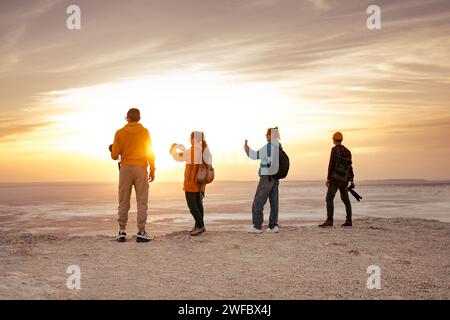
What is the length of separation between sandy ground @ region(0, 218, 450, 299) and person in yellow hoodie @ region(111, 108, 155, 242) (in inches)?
36.5

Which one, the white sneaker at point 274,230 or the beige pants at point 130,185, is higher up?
the beige pants at point 130,185

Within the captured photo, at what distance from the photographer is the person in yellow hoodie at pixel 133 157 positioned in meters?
9.71

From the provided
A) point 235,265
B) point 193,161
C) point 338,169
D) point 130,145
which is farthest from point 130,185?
point 338,169

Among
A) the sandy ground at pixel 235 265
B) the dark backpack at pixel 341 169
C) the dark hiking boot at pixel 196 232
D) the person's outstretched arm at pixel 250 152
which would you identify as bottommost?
the sandy ground at pixel 235 265

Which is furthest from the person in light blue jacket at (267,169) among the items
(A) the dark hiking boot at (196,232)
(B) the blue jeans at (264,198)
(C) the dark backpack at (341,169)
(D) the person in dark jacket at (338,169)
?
(C) the dark backpack at (341,169)

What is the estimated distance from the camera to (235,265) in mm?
8094

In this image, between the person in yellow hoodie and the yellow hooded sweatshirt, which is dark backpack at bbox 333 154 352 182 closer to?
the person in yellow hoodie

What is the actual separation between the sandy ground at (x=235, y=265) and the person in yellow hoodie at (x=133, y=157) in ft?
3.05

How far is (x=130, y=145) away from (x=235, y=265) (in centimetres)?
340

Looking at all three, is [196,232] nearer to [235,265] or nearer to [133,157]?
[133,157]

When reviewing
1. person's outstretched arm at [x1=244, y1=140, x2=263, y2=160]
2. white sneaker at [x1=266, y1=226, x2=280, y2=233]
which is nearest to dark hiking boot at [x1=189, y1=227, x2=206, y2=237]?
white sneaker at [x1=266, y1=226, x2=280, y2=233]

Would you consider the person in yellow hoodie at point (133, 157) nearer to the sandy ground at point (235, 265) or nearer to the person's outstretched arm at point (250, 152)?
the sandy ground at point (235, 265)
